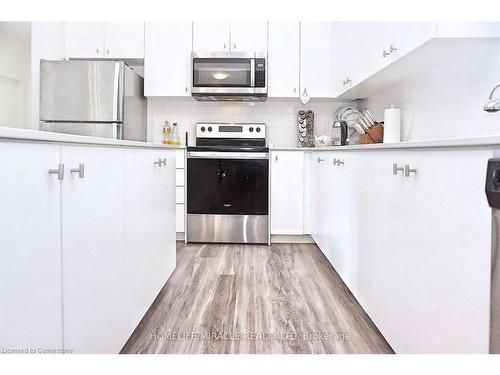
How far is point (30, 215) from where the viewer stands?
2.57ft

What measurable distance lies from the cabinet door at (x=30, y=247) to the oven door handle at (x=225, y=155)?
2428 millimetres

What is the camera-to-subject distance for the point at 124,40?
3553 millimetres

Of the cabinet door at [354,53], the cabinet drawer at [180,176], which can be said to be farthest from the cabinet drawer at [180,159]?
the cabinet door at [354,53]

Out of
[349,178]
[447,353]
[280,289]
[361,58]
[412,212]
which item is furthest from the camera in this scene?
[361,58]

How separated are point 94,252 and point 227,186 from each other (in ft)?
7.43

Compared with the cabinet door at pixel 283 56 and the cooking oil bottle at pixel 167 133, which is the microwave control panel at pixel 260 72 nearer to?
the cabinet door at pixel 283 56

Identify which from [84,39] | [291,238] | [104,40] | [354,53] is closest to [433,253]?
[354,53]

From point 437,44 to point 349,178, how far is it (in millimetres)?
737

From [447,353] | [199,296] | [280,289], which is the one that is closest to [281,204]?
[280,289]

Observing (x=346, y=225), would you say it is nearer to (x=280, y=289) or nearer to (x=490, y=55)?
(x=280, y=289)

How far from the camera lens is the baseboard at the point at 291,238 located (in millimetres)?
3486

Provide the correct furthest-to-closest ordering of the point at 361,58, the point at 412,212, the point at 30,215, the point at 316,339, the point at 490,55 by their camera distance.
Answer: the point at 361,58 → the point at 490,55 → the point at 316,339 → the point at 412,212 → the point at 30,215

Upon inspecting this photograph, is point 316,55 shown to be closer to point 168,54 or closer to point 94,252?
point 168,54

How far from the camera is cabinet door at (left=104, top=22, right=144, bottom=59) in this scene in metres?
3.54
